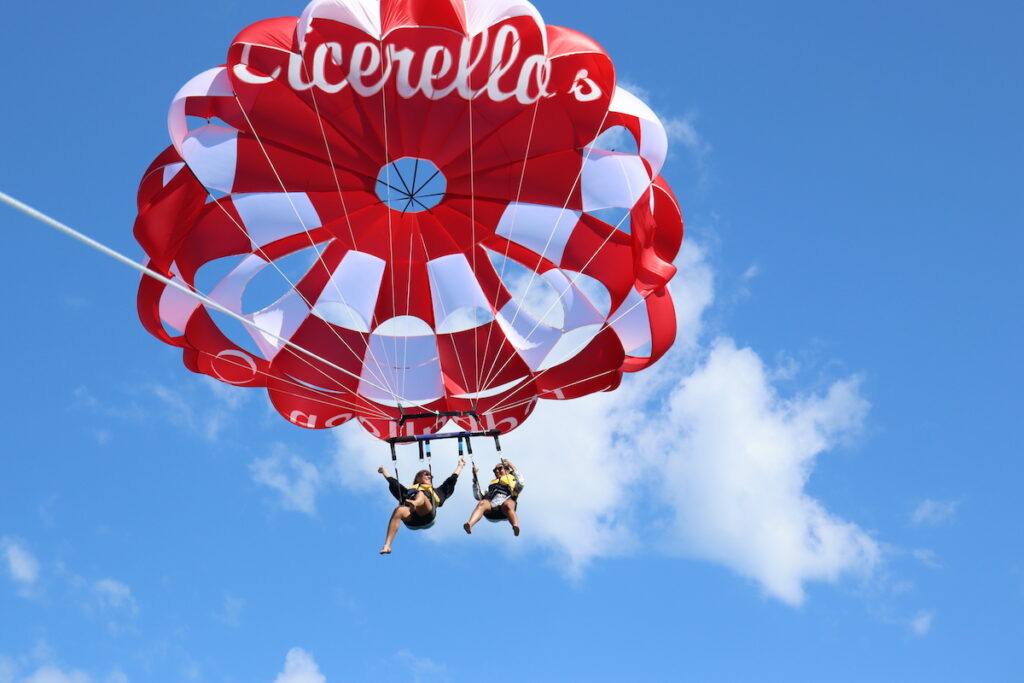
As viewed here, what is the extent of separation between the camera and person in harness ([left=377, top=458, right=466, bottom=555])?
31.6ft

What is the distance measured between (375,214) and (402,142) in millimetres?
946

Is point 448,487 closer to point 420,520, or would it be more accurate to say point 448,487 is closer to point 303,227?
point 420,520

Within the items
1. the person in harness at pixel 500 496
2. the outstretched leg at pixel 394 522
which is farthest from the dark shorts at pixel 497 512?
the outstretched leg at pixel 394 522

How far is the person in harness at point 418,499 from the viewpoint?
31.6 ft

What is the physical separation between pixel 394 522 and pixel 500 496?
1027mm

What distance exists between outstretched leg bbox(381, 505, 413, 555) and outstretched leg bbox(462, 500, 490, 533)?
51 cm

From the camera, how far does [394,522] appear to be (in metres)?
9.54

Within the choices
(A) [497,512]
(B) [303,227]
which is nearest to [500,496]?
(A) [497,512]

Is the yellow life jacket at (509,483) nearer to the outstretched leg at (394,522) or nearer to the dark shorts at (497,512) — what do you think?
the dark shorts at (497,512)

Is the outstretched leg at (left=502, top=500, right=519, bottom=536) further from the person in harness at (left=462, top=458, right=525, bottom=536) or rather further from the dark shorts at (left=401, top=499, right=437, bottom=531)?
the dark shorts at (left=401, top=499, right=437, bottom=531)

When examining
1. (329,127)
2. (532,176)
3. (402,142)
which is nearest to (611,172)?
(532,176)

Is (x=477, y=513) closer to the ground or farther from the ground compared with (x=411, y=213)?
closer to the ground

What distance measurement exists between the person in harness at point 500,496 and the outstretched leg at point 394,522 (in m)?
0.54

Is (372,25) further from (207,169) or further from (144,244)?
(144,244)
